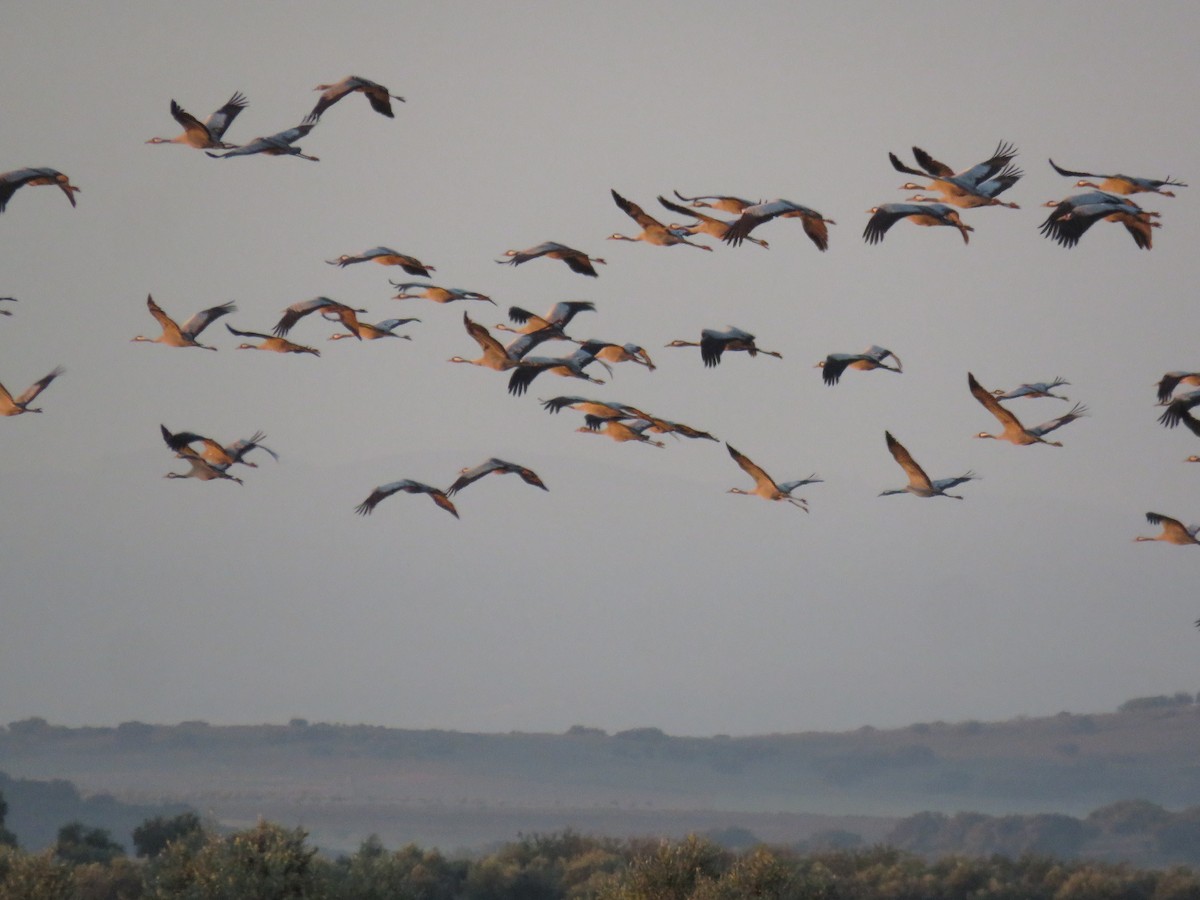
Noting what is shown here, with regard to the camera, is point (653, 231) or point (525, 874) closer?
point (653, 231)

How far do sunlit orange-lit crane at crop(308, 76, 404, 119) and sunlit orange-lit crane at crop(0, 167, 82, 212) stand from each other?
4.67 meters

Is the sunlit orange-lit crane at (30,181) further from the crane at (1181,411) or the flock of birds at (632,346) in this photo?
the crane at (1181,411)

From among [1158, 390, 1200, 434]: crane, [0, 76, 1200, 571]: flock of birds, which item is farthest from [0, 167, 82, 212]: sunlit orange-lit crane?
[1158, 390, 1200, 434]: crane

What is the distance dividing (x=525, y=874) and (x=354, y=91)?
43.1 meters

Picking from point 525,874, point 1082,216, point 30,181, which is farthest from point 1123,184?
point 525,874

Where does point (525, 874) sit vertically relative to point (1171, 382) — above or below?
below

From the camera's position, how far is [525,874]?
71.9 meters

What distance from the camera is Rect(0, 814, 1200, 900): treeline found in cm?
4153

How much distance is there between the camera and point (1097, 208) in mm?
32156

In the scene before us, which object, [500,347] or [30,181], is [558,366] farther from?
[30,181]

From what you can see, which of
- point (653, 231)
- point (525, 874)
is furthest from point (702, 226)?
point (525, 874)

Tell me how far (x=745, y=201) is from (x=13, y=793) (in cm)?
17970

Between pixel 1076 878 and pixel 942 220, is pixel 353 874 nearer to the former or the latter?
pixel 942 220

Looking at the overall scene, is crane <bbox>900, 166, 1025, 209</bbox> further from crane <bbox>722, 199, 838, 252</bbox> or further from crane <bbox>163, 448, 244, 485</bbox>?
crane <bbox>163, 448, 244, 485</bbox>
